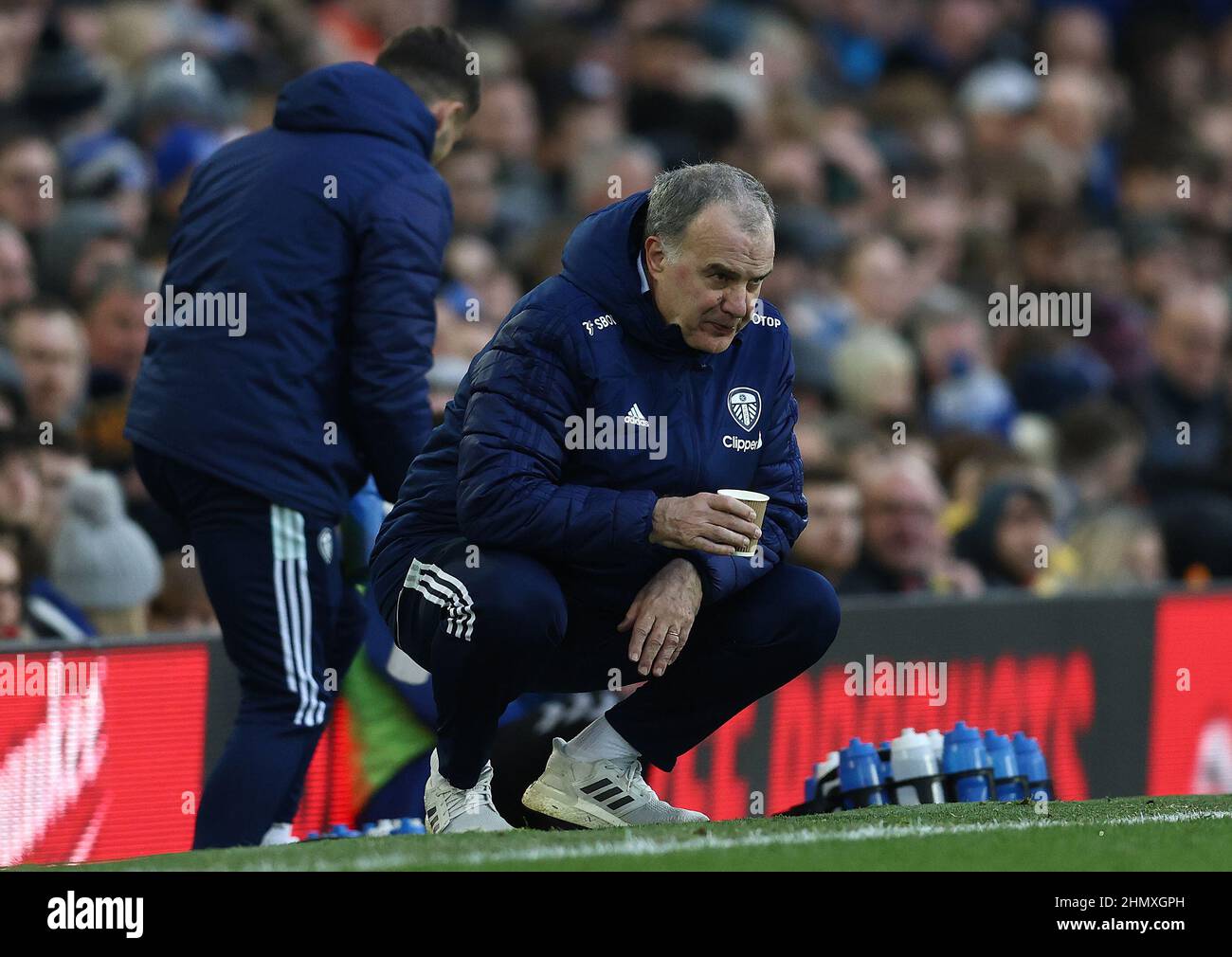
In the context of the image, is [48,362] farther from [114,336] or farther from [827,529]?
[827,529]

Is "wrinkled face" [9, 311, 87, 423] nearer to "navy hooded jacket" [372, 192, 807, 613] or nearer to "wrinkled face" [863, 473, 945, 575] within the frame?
"navy hooded jacket" [372, 192, 807, 613]

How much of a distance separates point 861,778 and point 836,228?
5928 mm

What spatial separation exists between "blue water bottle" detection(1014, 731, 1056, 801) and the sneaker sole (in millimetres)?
1332

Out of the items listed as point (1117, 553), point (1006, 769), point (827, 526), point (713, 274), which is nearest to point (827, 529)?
point (827, 526)

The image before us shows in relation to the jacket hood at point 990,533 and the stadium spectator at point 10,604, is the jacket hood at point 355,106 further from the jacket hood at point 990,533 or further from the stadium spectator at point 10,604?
the jacket hood at point 990,533

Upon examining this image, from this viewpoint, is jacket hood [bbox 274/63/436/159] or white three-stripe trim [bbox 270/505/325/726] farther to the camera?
jacket hood [bbox 274/63/436/159]

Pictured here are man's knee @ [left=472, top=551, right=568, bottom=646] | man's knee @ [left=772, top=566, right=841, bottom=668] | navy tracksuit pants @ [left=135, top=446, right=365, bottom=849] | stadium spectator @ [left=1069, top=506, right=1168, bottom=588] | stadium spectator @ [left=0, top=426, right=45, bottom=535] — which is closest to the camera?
man's knee @ [left=472, top=551, right=568, bottom=646]

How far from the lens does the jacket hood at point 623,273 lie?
5.09m

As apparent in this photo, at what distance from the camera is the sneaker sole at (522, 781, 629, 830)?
17.7 feet

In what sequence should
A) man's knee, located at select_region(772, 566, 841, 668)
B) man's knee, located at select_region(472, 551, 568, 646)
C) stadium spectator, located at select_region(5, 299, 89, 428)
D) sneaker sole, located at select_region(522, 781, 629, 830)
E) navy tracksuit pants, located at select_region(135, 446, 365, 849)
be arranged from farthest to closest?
stadium spectator, located at select_region(5, 299, 89, 428), navy tracksuit pants, located at select_region(135, 446, 365, 849), sneaker sole, located at select_region(522, 781, 629, 830), man's knee, located at select_region(772, 566, 841, 668), man's knee, located at select_region(472, 551, 568, 646)

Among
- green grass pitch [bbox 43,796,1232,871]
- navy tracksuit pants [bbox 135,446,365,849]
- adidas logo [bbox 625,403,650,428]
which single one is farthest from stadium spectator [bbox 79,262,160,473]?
green grass pitch [bbox 43,796,1232,871]

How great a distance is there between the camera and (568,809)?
5.48 m
